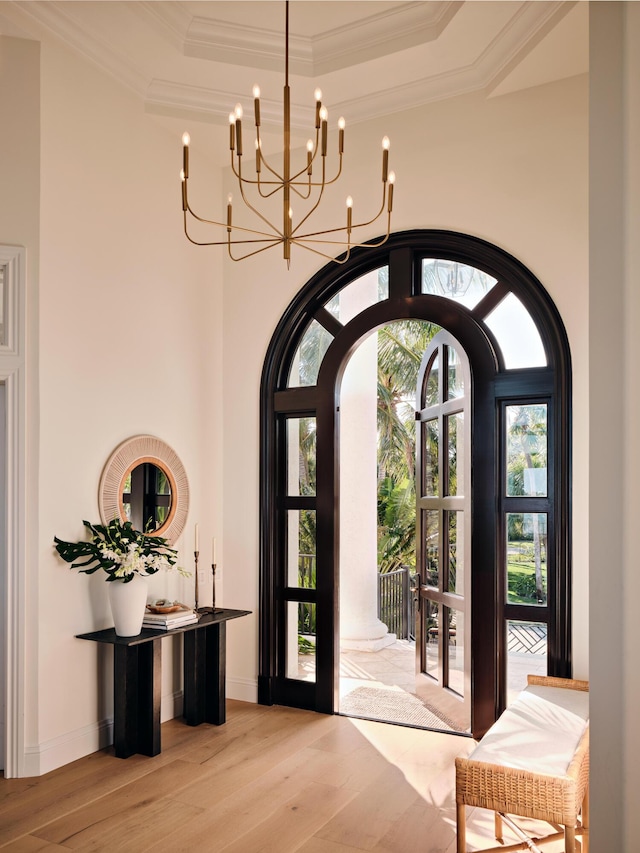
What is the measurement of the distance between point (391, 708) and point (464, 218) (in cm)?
315

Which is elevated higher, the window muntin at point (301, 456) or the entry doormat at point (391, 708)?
the window muntin at point (301, 456)

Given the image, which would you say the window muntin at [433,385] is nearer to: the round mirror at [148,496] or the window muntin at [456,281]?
the window muntin at [456,281]

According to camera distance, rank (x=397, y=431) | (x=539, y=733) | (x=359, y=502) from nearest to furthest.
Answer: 1. (x=539, y=733)
2. (x=359, y=502)
3. (x=397, y=431)

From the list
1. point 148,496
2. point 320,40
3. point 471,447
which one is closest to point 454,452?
point 471,447

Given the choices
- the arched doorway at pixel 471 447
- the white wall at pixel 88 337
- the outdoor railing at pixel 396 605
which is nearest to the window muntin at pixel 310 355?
the arched doorway at pixel 471 447

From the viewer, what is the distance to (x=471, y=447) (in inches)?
164

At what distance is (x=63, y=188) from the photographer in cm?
391

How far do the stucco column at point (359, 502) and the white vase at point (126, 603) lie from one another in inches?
130

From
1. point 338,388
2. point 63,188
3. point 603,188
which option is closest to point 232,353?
point 338,388

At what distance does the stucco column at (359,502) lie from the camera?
6895 millimetres

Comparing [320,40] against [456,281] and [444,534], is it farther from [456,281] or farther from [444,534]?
[444,534]

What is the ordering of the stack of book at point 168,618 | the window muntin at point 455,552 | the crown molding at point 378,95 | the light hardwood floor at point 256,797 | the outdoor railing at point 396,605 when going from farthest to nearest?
the outdoor railing at point 396,605 → the window muntin at point 455,552 → the stack of book at point 168,618 → the crown molding at point 378,95 → the light hardwood floor at point 256,797

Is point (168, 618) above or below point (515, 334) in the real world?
below

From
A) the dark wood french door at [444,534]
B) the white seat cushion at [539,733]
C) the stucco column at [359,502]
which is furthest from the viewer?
the stucco column at [359,502]
